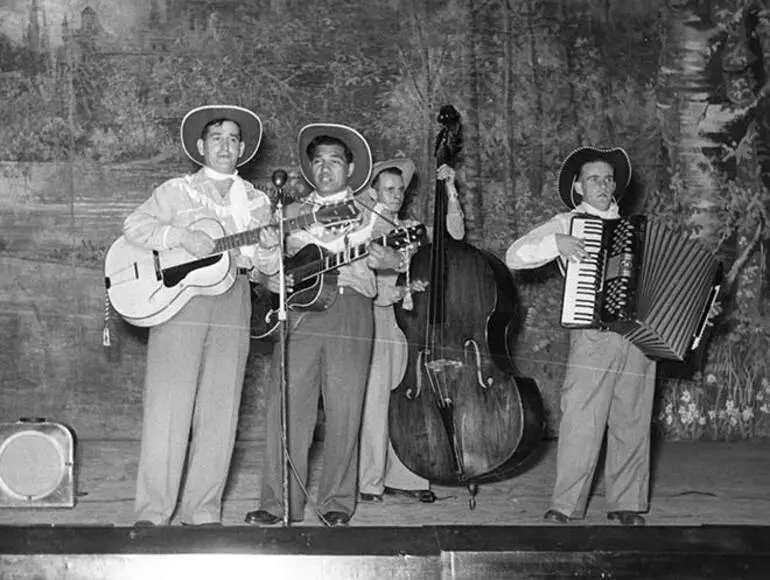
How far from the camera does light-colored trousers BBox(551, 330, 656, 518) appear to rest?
5484mm

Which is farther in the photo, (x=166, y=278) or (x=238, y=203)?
(x=238, y=203)

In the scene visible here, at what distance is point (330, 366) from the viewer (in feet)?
17.5

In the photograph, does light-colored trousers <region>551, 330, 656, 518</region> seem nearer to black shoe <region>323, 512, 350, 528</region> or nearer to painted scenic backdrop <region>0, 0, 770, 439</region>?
black shoe <region>323, 512, 350, 528</region>

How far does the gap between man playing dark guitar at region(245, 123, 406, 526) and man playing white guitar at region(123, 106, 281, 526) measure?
26 cm

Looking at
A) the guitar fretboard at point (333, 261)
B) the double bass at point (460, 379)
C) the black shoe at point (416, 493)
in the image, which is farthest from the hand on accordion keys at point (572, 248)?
the black shoe at point (416, 493)

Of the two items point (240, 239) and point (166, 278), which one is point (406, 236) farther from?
point (166, 278)

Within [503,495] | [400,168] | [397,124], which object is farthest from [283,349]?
[397,124]

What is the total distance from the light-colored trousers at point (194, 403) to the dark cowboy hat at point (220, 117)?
56 cm

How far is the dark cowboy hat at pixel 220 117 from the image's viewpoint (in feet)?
17.0

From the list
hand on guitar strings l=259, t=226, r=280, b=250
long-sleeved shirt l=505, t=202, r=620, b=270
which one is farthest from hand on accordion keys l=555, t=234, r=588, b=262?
hand on guitar strings l=259, t=226, r=280, b=250

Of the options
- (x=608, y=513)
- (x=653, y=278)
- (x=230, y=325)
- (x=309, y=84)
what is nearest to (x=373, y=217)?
(x=230, y=325)

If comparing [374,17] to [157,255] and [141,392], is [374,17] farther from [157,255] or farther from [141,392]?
[157,255]

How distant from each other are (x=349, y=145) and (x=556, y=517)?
1.82 m

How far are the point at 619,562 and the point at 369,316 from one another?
208cm
